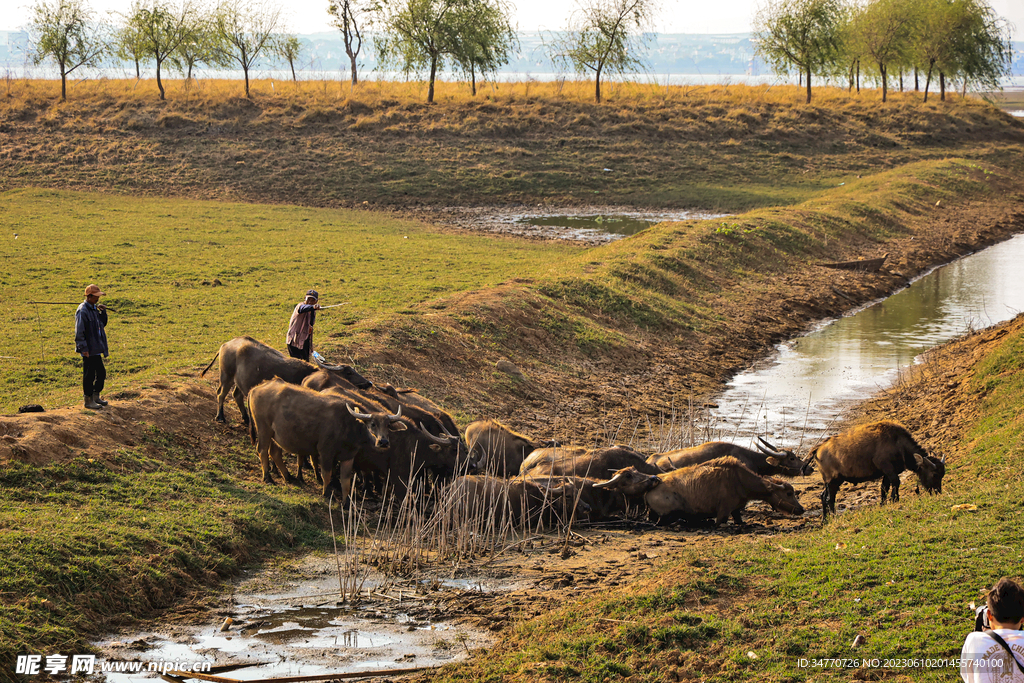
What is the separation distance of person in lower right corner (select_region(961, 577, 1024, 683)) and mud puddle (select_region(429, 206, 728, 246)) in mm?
25867

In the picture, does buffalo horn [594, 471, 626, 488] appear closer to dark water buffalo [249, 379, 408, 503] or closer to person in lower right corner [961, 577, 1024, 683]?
dark water buffalo [249, 379, 408, 503]

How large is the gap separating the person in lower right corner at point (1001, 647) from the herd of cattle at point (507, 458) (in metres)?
5.70

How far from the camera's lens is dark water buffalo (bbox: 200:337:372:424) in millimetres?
12234

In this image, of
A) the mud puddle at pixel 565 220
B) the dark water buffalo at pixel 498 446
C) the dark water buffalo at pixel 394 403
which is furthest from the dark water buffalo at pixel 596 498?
the mud puddle at pixel 565 220

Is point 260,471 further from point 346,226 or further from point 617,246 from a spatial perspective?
point 346,226

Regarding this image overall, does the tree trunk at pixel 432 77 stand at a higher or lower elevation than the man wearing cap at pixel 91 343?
higher

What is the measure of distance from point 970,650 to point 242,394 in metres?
9.96

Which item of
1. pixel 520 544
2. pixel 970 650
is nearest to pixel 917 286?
pixel 520 544

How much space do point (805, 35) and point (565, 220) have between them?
3731cm

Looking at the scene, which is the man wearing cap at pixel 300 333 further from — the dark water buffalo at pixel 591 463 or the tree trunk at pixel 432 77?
the tree trunk at pixel 432 77

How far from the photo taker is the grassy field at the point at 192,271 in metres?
14.9

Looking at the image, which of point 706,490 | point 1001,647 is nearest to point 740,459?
point 706,490

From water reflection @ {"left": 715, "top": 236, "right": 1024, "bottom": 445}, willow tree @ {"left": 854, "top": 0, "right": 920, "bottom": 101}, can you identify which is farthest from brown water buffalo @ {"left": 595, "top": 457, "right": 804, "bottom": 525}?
willow tree @ {"left": 854, "top": 0, "right": 920, "bottom": 101}

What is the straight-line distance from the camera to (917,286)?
26547mm
